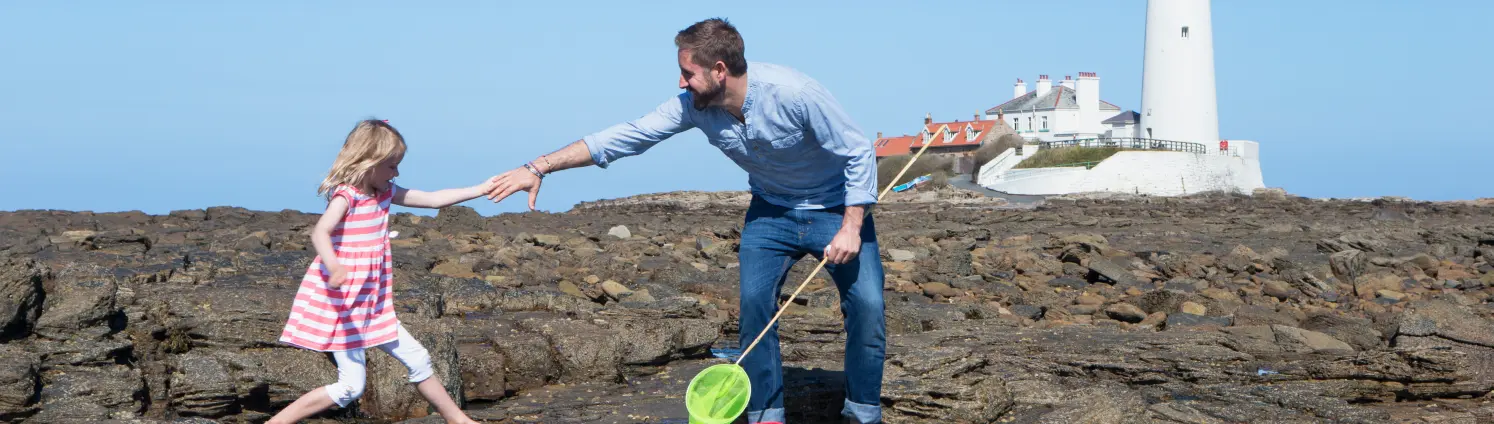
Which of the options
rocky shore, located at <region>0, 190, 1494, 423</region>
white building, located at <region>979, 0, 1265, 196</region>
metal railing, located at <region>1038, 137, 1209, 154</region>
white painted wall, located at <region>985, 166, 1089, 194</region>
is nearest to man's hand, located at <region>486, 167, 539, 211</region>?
rocky shore, located at <region>0, 190, 1494, 423</region>

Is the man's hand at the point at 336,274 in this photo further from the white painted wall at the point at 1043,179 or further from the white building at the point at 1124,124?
the white building at the point at 1124,124

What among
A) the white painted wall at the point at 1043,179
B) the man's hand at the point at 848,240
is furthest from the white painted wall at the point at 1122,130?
the man's hand at the point at 848,240

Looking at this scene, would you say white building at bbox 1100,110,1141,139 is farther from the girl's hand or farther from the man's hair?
the girl's hand

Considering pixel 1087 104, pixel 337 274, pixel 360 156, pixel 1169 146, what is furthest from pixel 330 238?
pixel 1087 104

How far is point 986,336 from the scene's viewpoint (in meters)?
7.96

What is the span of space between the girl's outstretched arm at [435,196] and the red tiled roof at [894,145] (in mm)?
62984

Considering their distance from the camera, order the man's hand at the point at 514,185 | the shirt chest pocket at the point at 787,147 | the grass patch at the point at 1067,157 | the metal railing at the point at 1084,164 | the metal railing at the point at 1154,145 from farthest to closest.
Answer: the metal railing at the point at 1154,145
the grass patch at the point at 1067,157
the metal railing at the point at 1084,164
the man's hand at the point at 514,185
the shirt chest pocket at the point at 787,147

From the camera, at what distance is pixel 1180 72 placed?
50.8 meters

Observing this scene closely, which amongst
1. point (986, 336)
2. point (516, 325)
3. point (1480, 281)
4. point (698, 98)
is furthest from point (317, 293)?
point (1480, 281)

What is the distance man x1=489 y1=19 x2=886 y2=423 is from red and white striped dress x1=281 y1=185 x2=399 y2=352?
0.49 m

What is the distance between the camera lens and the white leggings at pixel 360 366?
4.89 meters

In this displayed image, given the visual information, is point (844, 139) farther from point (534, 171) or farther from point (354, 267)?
point (354, 267)

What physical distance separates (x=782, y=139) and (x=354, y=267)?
1660 mm

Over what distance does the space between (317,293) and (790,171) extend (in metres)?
1.84
